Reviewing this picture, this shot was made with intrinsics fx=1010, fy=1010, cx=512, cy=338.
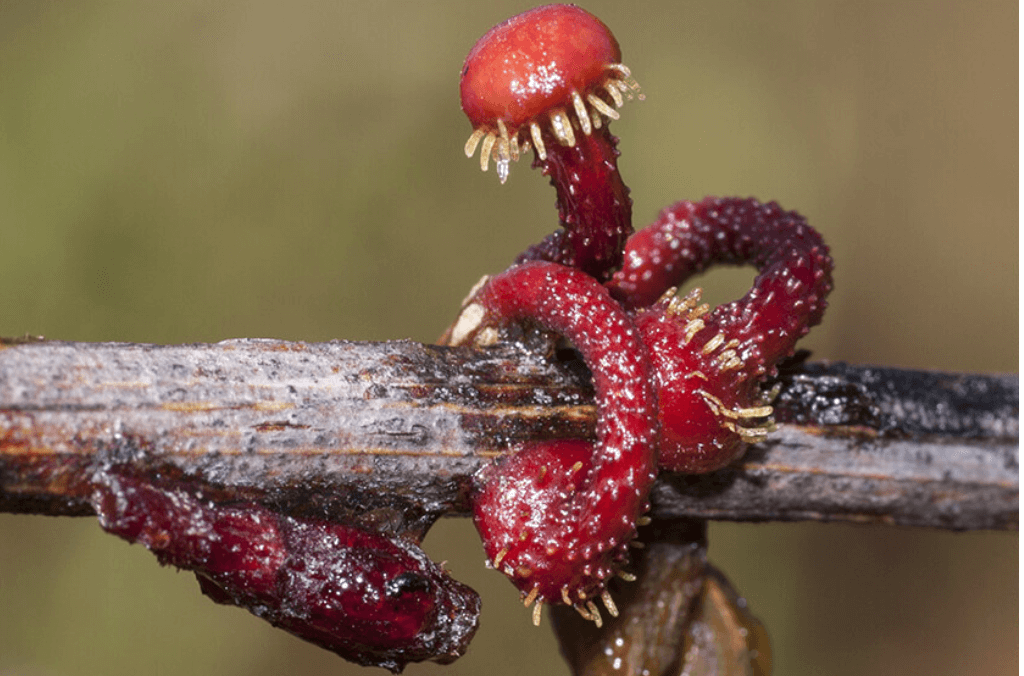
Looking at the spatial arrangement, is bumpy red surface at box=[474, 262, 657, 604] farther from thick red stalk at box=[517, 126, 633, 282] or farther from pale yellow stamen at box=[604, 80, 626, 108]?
pale yellow stamen at box=[604, 80, 626, 108]

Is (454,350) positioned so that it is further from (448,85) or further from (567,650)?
(448,85)

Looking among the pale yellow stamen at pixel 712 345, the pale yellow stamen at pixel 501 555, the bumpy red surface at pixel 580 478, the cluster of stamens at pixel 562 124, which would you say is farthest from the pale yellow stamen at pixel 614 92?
the pale yellow stamen at pixel 501 555

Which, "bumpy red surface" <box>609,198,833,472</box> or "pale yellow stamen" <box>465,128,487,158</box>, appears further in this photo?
"bumpy red surface" <box>609,198,833,472</box>

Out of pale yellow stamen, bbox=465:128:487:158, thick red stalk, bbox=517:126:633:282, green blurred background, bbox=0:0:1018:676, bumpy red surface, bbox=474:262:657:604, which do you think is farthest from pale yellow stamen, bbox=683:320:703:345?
green blurred background, bbox=0:0:1018:676

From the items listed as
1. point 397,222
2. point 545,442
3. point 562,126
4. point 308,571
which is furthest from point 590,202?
point 397,222

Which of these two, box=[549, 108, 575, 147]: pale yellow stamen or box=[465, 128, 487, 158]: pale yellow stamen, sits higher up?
box=[549, 108, 575, 147]: pale yellow stamen

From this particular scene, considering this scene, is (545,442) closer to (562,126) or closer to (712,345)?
(712,345)

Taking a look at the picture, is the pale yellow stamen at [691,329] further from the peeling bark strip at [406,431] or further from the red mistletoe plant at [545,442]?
the peeling bark strip at [406,431]

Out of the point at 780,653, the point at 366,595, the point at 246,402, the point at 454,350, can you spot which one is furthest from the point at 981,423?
the point at 780,653

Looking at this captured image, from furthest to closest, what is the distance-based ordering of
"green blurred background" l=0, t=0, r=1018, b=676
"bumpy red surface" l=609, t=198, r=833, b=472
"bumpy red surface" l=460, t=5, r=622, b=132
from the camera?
"green blurred background" l=0, t=0, r=1018, b=676, "bumpy red surface" l=609, t=198, r=833, b=472, "bumpy red surface" l=460, t=5, r=622, b=132
